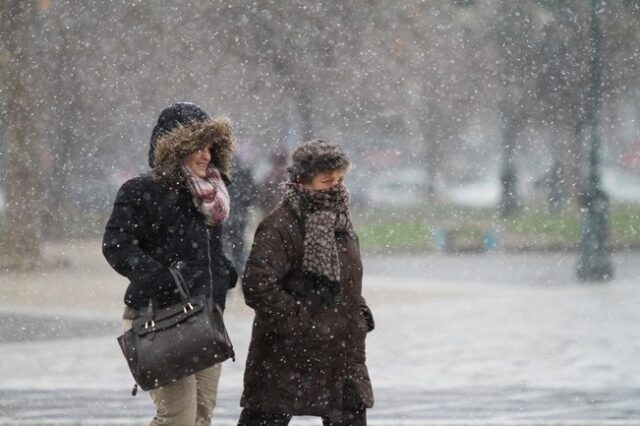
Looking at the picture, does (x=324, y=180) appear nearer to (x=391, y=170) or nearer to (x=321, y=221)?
(x=321, y=221)

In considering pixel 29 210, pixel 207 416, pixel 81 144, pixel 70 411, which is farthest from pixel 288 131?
pixel 207 416

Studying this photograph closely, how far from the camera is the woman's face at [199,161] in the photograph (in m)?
5.38

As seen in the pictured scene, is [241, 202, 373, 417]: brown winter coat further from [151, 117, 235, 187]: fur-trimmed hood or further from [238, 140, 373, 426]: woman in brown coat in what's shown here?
[151, 117, 235, 187]: fur-trimmed hood

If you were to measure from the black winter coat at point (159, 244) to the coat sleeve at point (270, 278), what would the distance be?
161mm

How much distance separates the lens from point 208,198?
533 cm

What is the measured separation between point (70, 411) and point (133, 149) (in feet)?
23.6

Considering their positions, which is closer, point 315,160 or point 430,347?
point 315,160

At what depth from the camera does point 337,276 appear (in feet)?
17.5

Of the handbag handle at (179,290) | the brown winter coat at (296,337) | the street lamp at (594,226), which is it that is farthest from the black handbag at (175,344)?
the street lamp at (594,226)

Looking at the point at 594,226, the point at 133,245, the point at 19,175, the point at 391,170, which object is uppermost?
the point at 391,170

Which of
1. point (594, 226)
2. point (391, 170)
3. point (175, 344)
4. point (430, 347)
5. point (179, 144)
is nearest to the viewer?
point (175, 344)

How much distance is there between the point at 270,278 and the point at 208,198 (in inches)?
14.6

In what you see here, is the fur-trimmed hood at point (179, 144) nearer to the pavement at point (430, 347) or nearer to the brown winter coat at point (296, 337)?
the brown winter coat at point (296, 337)

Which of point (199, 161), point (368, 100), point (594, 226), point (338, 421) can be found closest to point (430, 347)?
point (368, 100)
